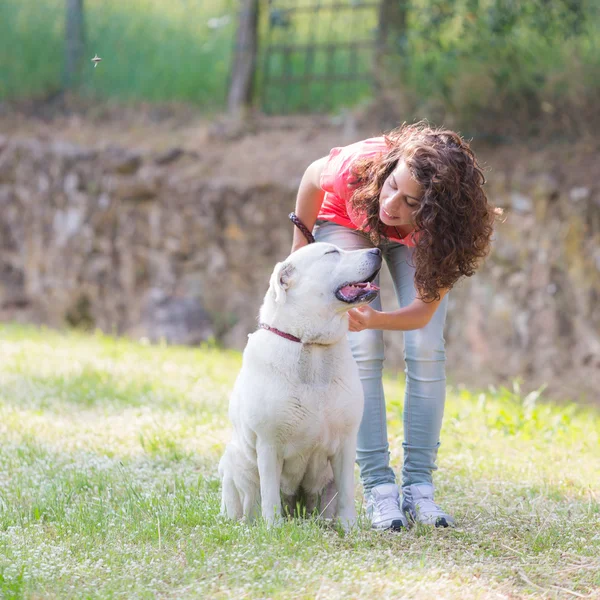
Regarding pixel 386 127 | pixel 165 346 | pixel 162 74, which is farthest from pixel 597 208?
pixel 162 74

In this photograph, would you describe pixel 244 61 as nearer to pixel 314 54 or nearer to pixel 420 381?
pixel 314 54

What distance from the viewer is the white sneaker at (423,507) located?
3.47 metres

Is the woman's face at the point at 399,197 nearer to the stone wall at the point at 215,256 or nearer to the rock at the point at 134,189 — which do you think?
the stone wall at the point at 215,256

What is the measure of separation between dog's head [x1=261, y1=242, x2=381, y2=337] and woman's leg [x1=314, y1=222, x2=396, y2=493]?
0.32m

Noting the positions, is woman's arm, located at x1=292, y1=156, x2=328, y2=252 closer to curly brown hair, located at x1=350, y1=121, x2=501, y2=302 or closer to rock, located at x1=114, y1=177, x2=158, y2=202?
curly brown hair, located at x1=350, y1=121, x2=501, y2=302

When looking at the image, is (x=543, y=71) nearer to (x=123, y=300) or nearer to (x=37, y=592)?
(x=123, y=300)

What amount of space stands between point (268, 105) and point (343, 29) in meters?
1.21

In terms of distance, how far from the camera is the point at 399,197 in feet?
10.7

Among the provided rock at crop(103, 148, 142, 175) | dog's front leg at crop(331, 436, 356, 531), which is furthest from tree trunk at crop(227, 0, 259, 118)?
dog's front leg at crop(331, 436, 356, 531)

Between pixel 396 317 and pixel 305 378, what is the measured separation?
43cm

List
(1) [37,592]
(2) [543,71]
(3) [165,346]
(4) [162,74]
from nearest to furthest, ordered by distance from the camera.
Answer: (1) [37,592] → (2) [543,71] → (3) [165,346] → (4) [162,74]

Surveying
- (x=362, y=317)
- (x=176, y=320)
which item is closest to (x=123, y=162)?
(x=176, y=320)

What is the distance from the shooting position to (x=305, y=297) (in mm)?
3311

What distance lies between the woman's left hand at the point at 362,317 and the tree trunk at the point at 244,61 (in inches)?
285
